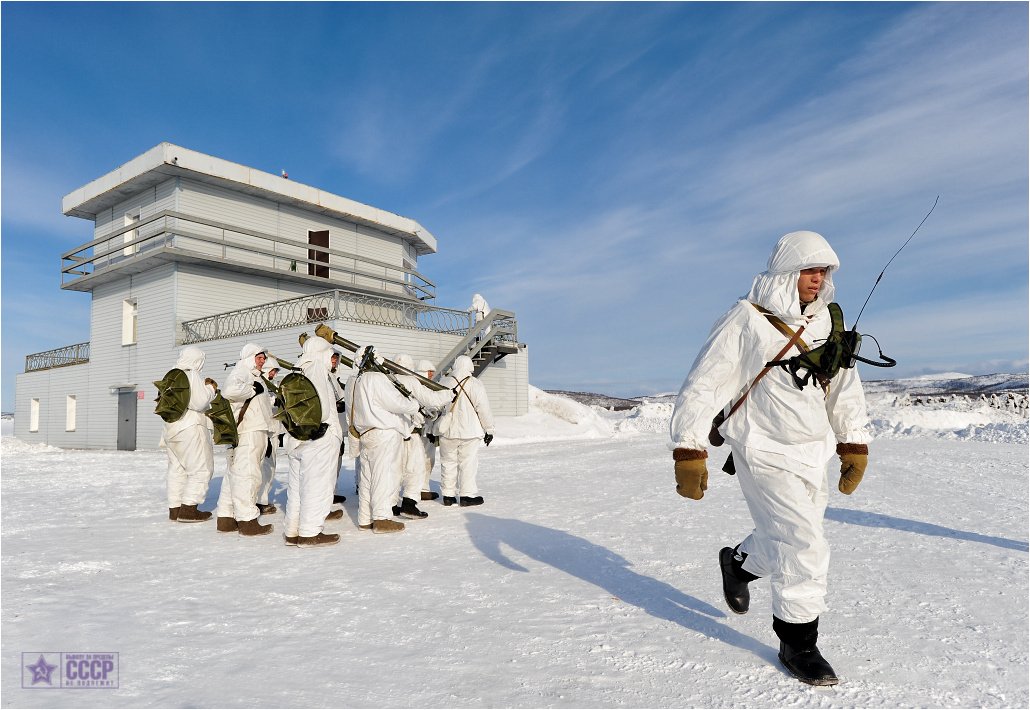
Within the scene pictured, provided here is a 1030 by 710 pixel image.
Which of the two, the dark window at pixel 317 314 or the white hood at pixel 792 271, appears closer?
the white hood at pixel 792 271

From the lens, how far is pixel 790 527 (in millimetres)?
2975

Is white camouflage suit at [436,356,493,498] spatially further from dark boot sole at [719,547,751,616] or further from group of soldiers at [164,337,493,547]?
→ dark boot sole at [719,547,751,616]

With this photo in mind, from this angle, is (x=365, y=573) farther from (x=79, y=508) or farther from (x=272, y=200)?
(x=272, y=200)

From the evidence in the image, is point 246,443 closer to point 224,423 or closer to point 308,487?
point 224,423

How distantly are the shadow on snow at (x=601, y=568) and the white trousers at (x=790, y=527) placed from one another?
0.41 meters

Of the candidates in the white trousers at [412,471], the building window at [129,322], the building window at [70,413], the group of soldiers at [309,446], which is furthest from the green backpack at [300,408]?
the building window at [70,413]

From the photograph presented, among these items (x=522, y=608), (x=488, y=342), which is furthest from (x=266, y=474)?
(x=488, y=342)

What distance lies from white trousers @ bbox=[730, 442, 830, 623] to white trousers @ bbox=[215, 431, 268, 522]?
5262mm

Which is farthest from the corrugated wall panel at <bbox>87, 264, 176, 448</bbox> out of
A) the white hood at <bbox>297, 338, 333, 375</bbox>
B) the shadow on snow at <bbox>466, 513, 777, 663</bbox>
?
the shadow on snow at <bbox>466, 513, 777, 663</bbox>

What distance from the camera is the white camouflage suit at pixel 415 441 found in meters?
7.07

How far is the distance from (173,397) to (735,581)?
6186 mm

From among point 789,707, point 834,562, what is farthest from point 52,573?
point 834,562

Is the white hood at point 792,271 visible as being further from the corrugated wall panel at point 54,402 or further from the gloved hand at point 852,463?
the corrugated wall panel at point 54,402

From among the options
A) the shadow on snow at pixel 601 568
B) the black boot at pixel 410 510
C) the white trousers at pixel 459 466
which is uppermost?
the white trousers at pixel 459 466
